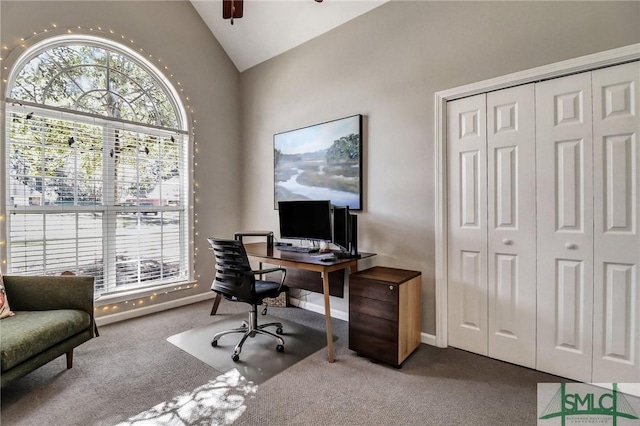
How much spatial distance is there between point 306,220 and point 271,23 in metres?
2.35

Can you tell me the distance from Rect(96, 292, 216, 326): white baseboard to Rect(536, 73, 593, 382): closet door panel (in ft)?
11.5

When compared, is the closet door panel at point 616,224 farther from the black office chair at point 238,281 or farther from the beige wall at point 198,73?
the beige wall at point 198,73

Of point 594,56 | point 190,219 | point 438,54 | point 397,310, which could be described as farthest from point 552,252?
point 190,219

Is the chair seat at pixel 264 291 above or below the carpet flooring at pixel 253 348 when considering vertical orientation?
above

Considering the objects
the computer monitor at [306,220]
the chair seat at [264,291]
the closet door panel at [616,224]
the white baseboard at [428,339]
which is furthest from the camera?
the computer monitor at [306,220]

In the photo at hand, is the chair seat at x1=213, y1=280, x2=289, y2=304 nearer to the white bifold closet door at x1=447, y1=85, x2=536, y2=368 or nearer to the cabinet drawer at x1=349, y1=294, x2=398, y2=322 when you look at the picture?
the cabinet drawer at x1=349, y1=294, x2=398, y2=322

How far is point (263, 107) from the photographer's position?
13.1 feet

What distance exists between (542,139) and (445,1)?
54.5 inches

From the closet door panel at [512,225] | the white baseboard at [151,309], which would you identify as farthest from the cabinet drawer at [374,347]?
the white baseboard at [151,309]

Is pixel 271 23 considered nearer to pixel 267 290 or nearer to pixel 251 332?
pixel 267 290

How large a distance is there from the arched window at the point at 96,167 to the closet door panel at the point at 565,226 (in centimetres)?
360

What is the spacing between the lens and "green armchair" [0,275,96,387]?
68.3 inches

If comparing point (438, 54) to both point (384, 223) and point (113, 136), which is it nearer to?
point (384, 223)

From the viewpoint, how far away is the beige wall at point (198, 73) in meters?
2.95
